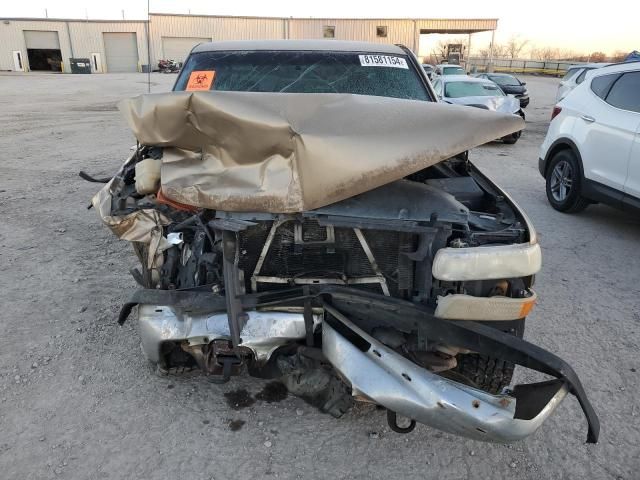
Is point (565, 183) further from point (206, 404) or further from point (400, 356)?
point (206, 404)

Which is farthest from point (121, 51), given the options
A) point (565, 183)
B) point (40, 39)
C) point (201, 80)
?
point (201, 80)

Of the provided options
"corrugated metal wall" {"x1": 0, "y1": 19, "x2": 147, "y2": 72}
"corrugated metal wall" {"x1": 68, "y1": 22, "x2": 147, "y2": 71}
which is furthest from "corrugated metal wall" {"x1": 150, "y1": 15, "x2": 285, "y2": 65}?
"corrugated metal wall" {"x1": 68, "y1": 22, "x2": 147, "y2": 71}

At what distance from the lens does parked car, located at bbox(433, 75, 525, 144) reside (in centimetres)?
1036

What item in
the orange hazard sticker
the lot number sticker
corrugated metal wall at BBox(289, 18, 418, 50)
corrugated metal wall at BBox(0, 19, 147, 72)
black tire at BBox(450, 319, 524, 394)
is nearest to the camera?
black tire at BBox(450, 319, 524, 394)

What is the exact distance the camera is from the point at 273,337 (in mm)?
2352

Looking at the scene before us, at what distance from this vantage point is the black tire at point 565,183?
19.3 feet

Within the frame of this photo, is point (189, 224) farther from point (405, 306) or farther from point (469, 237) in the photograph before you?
point (469, 237)

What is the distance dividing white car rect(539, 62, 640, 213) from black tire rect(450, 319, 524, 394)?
342 cm

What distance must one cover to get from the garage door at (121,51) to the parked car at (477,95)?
132ft

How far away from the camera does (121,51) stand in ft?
149

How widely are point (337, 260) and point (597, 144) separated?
432 centimetres

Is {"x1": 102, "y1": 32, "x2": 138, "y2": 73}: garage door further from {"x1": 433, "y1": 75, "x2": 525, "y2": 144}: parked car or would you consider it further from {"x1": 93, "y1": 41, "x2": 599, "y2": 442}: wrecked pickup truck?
{"x1": 93, "y1": 41, "x2": 599, "y2": 442}: wrecked pickup truck

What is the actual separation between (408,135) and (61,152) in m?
8.72

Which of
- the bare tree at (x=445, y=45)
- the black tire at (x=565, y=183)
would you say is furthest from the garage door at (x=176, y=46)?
the black tire at (x=565, y=183)
